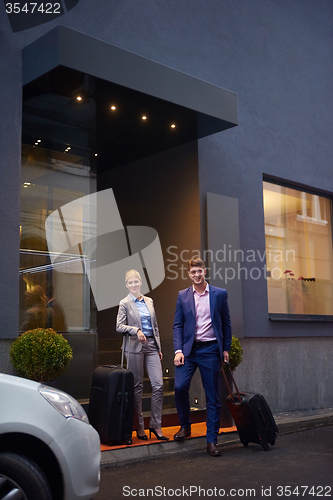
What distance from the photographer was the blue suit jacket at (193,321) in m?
6.52

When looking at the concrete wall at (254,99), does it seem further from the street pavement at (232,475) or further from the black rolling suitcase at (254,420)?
the street pavement at (232,475)

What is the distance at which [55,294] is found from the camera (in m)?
8.14

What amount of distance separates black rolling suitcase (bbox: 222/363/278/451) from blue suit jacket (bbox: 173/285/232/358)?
55 centimetres

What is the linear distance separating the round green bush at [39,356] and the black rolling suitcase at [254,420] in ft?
6.76

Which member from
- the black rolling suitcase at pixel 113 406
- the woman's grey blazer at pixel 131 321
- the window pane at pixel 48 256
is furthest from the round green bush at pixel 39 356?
the window pane at pixel 48 256

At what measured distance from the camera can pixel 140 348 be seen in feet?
22.8

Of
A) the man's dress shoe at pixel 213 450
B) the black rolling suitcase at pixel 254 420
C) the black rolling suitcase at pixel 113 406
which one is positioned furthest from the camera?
the black rolling suitcase at pixel 254 420

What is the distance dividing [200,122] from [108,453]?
5.13 metres

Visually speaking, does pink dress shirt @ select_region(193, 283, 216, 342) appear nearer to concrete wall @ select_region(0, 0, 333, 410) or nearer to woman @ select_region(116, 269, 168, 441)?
woman @ select_region(116, 269, 168, 441)

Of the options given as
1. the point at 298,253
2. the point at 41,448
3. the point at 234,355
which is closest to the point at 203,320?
the point at 234,355

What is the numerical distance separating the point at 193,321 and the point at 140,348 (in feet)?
2.78

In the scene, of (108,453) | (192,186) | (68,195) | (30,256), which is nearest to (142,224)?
(192,186)

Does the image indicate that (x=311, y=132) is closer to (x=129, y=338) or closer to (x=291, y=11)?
(x=291, y=11)

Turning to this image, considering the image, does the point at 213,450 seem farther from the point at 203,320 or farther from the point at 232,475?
the point at 203,320
